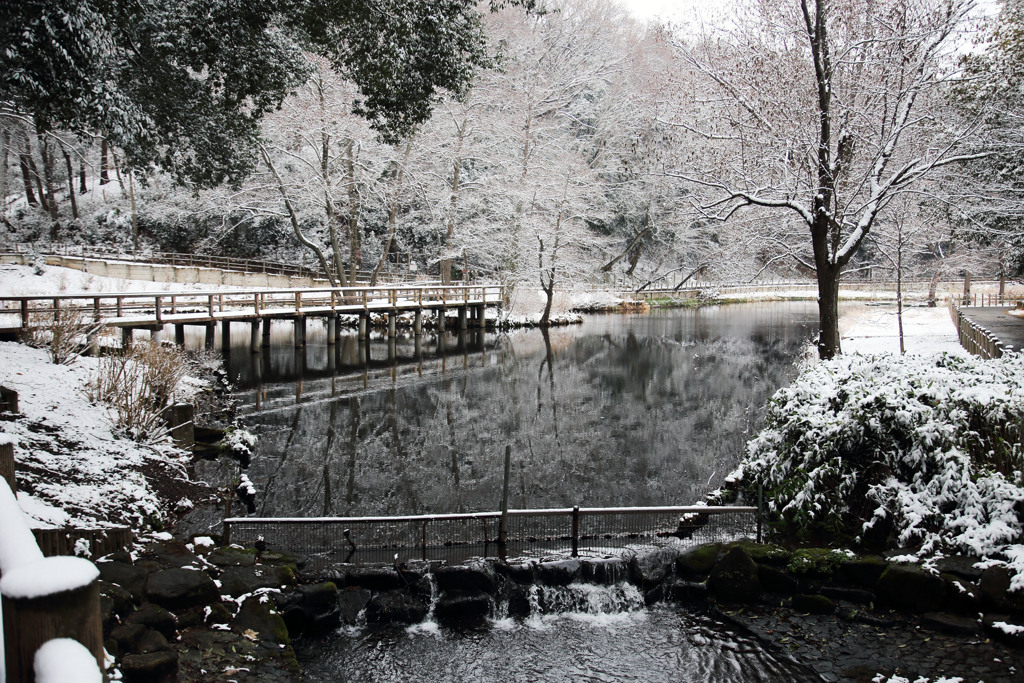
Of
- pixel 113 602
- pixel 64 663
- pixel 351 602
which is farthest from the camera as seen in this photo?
pixel 351 602

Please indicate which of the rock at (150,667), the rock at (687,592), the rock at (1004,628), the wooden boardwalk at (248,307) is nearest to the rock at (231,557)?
the rock at (150,667)

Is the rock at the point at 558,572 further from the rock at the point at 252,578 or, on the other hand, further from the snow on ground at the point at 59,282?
the snow on ground at the point at 59,282

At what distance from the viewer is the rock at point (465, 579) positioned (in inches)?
301

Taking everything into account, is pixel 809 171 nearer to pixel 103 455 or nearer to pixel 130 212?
pixel 103 455

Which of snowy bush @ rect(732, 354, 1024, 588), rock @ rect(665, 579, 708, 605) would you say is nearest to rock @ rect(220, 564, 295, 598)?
rock @ rect(665, 579, 708, 605)

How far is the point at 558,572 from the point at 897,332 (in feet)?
72.6

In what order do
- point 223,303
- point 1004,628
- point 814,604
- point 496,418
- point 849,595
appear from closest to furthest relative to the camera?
1. point 1004,628
2. point 814,604
3. point 849,595
4. point 496,418
5. point 223,303

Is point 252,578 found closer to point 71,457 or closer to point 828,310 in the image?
point 71,457

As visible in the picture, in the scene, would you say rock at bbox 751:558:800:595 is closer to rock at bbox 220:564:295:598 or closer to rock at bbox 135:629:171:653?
rock at bbox 220:564:295:598

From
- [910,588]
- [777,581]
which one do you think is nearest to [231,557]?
[777,581]

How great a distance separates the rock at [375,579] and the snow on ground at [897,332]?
1227cm

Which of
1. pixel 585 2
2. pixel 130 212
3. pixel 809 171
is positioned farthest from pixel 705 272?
pixel 809 171

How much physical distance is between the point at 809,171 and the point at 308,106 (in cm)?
2191

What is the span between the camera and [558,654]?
6781mm
